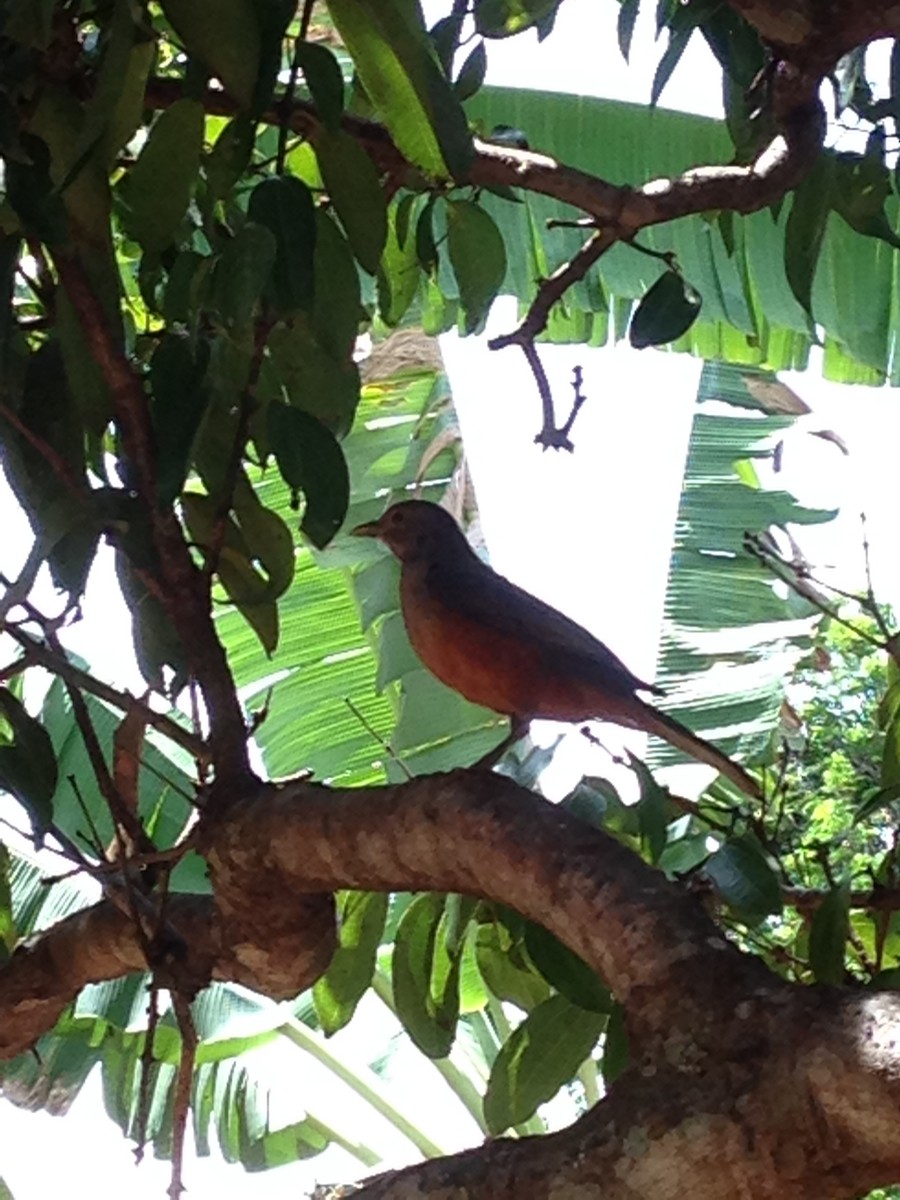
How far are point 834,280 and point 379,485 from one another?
1.20 m

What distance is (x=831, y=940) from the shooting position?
1.06 metres

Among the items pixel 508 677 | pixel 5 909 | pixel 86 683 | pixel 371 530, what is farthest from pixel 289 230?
pixel 371 530

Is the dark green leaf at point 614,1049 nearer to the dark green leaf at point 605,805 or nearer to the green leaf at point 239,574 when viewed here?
the dark green leaf at point 605,805

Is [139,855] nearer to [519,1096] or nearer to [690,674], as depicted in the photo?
[519,1096]

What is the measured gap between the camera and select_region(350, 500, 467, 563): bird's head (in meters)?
2.17

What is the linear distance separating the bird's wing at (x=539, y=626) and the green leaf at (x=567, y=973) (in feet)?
2.17

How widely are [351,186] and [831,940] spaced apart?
61cm

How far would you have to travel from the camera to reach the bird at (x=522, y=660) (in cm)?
178

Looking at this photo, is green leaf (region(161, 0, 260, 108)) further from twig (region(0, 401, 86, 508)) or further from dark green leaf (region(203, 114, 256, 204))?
twig (region(0, 401, 86, 508))

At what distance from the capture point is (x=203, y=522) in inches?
51.8

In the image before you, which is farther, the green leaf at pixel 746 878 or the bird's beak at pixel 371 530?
the bird's beak at pixel 371 530

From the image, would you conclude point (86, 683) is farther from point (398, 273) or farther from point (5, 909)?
point (398, 273)

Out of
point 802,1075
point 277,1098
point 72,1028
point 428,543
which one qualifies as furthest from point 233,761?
point 277,1098

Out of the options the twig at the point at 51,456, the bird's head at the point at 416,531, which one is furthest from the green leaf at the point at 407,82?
the bird's head at the point at 416,531
